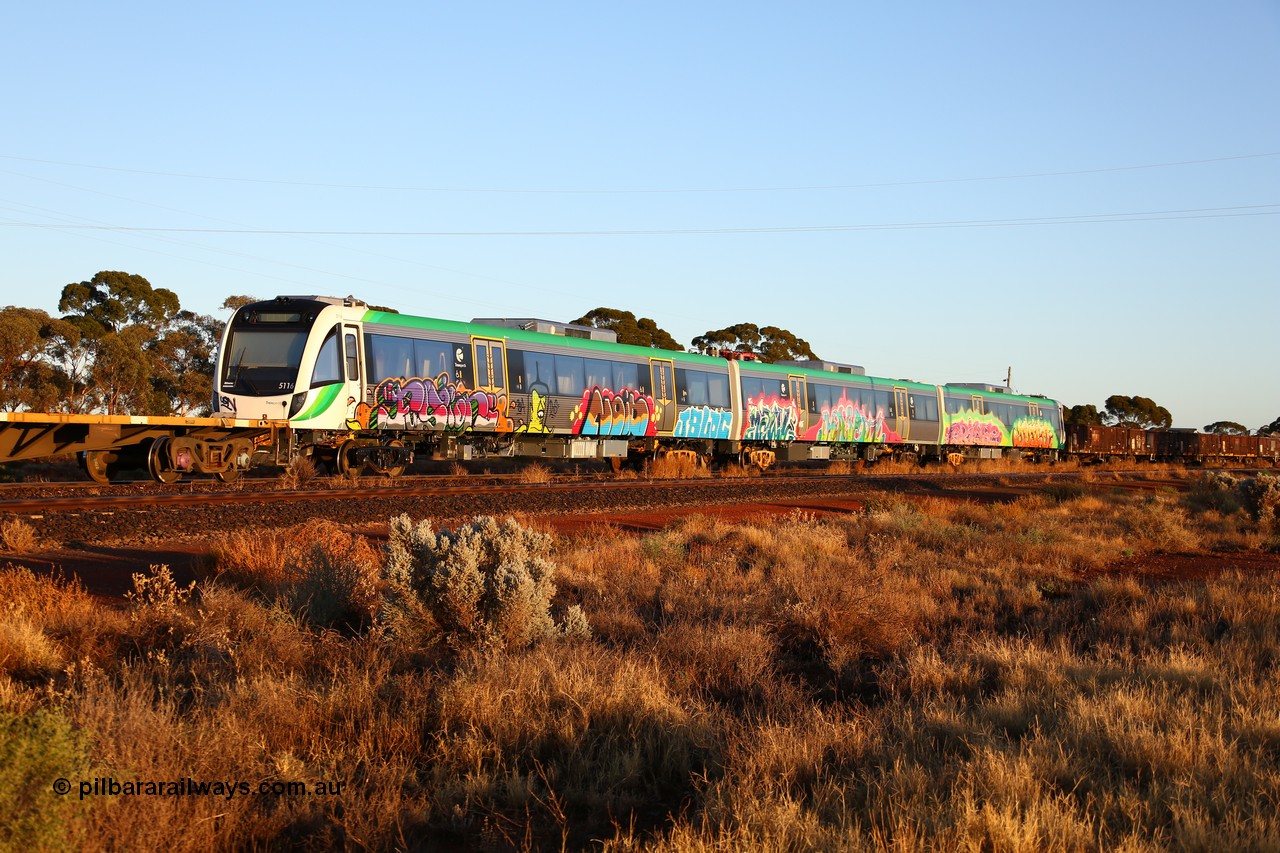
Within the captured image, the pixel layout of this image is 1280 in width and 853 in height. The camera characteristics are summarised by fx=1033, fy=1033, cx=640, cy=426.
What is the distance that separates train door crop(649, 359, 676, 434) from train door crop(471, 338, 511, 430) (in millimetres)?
5370

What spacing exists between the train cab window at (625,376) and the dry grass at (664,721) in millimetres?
16636

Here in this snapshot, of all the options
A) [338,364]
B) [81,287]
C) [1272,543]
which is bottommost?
[1272,543]

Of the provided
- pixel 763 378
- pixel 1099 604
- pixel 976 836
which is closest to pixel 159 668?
pixel 976 836

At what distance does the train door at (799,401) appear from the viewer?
105 feet

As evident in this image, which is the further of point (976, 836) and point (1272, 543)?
point (1272, 543)

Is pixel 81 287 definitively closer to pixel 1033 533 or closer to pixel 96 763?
pixel 1033 533

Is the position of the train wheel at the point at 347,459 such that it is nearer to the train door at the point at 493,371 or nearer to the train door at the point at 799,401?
the train door at the point at 493,371

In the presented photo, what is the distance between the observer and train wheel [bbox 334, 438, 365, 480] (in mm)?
20219

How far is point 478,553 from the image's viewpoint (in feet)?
26.9

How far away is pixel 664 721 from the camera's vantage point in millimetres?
5410

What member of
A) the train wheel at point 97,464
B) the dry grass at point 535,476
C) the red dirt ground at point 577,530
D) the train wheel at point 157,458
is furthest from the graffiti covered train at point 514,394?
the red dirt ground at point 577,530

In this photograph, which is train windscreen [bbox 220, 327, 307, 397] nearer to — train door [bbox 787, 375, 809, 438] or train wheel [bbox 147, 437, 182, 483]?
train wheel [bbox 147, 437, 182, 483]

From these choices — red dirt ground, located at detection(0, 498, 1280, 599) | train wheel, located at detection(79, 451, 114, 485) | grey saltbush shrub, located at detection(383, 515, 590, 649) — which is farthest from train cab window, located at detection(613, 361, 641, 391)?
grey saltbush shrub, located at detection(383, 515, 590, 649)

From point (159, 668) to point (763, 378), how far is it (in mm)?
25898
